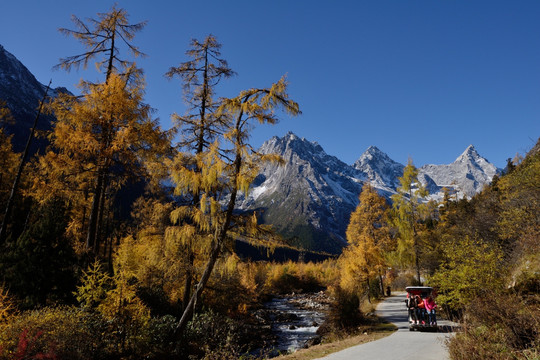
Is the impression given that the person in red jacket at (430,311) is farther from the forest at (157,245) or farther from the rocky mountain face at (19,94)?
the rocky mountain face at (19,94)

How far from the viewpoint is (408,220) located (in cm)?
2723

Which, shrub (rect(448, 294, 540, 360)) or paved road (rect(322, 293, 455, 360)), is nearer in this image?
shrub (rect(448, 294, 540, 360))

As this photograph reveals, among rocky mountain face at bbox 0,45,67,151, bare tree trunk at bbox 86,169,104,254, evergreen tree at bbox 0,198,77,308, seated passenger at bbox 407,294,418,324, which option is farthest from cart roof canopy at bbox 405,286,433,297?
rocky mountain face at bbox 0,45,67,151

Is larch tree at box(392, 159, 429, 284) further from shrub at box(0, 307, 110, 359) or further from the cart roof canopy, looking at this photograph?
shrub at box(0, 307, 110, 359)

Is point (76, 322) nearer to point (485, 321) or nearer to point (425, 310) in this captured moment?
point (485, 321)

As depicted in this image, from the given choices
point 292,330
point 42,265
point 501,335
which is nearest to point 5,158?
point 42,265

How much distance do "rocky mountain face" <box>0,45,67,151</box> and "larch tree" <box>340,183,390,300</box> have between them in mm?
128430

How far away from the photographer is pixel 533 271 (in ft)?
43.5

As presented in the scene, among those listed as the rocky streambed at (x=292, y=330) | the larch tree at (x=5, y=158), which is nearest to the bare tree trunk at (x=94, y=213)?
the rocky streambed at (x=292, y=330)

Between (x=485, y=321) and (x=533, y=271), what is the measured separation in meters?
7.97

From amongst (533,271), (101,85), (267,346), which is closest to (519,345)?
(533,271)

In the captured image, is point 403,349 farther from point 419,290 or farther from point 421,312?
point 419,290

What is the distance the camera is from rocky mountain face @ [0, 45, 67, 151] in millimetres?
117438

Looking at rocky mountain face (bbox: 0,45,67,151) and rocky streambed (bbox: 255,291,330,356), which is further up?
rocky mountain face (bbox: 0,45,67,151)
